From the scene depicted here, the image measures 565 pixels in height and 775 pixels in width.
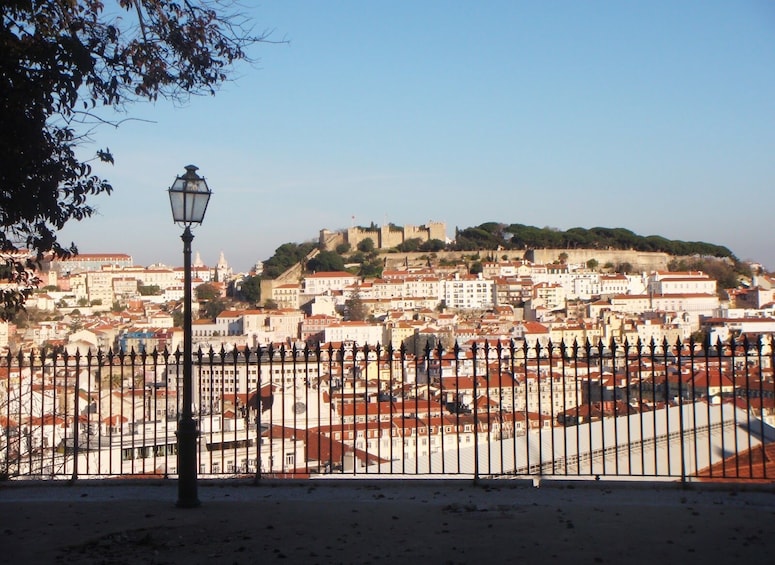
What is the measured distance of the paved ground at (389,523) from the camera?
498 centimetres

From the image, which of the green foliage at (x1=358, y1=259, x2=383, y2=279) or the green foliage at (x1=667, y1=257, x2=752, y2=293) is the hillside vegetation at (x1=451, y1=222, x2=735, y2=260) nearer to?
the green foliage at (x1=667, y1=257, x2=752, y2=293)

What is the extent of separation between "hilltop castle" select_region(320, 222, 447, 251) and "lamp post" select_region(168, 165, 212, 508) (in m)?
109

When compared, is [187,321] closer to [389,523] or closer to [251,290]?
[389,523]

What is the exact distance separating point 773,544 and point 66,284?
3830 inches

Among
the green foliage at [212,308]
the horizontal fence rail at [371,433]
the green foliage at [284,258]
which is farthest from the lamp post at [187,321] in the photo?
the green foliage at [284,258]

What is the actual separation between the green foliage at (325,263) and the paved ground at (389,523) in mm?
99662

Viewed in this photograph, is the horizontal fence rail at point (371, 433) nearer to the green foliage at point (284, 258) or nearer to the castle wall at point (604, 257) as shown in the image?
the green foliage at point (284, 258)

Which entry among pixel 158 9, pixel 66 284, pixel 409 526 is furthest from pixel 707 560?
pixel 66 284

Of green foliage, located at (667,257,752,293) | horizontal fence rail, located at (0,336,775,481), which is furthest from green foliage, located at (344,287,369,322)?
horizontal fence rail, located at (0,336,775,481)

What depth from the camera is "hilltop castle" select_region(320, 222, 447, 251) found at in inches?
4574

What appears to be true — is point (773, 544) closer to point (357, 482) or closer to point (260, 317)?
point (357, 482)

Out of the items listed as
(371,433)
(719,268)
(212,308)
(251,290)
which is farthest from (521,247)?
(371,433)

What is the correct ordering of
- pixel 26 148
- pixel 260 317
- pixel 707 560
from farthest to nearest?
pixel 260 317 → pixel 26 148 → pixel 707 560

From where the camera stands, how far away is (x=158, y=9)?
708 centimetres
